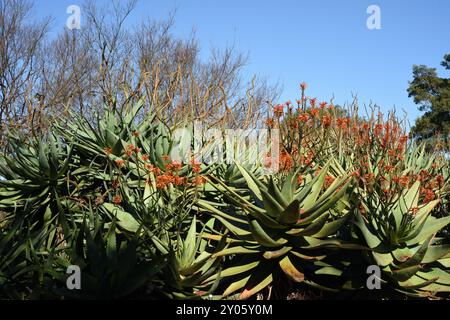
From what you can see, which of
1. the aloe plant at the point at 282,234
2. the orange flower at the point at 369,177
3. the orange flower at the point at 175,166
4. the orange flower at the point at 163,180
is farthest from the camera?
the orange flower at the point at 369,177

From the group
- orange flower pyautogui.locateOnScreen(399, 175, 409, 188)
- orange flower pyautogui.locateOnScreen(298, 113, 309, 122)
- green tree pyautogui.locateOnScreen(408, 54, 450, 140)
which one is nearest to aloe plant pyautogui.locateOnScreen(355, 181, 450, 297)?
orange flower pyautogui.locateOnScreen(399, 175, 409, 188)

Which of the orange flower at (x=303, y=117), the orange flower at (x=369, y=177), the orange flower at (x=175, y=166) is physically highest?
the orange flower at (x=303, y=117)

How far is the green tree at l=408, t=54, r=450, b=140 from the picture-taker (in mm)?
30188

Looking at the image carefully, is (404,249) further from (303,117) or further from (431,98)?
(431,98)

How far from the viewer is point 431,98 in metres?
31.8

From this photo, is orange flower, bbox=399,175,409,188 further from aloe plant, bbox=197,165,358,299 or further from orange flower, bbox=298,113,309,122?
orange flower, bbox=298,113,309,122

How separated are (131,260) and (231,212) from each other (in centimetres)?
124

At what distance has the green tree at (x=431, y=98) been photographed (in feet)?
99.0

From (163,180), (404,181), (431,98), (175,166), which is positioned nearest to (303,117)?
(404,181)

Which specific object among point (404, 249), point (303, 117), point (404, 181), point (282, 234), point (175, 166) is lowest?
point (404, 249)

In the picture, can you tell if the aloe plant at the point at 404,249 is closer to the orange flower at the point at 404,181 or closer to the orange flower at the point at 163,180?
the orange flower at the point at 404,181

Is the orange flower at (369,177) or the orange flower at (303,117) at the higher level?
the orange flower at (303,117)

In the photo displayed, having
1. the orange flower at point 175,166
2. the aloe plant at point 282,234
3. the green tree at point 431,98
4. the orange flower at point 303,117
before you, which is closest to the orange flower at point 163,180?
the orange flower at point 175,166
